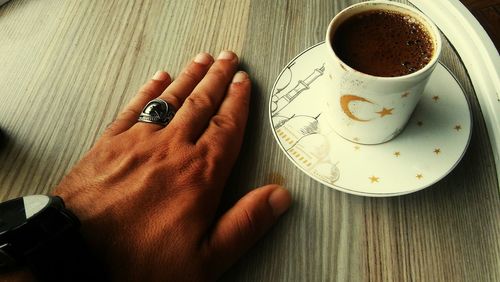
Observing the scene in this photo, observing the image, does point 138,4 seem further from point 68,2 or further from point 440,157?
point 440,157

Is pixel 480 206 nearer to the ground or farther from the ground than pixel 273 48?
nearer to the ground

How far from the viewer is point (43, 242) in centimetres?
43

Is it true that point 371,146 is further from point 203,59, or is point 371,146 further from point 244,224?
point 203,59

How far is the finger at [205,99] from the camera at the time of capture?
0.64 m

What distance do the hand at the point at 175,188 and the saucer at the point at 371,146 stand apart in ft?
0.22

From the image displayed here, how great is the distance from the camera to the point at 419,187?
0.51m

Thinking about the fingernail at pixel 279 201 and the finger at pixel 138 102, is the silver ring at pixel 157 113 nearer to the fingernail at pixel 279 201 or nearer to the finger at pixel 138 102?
the finger at pixel 138 102

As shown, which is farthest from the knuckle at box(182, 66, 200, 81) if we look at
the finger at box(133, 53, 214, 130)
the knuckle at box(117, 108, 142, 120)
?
the knuckle at box(117, 108, 142, 120)

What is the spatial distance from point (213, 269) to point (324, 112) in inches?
11.0

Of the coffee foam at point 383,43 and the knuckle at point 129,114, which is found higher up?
the coffee foam at point 383,43

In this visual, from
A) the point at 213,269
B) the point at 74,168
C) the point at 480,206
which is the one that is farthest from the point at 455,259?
the point at 74,168

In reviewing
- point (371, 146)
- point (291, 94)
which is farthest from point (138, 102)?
point (371, 146)

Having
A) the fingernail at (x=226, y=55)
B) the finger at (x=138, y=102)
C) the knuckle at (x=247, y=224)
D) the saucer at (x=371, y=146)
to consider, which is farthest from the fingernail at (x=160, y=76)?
the knuckle at (x=247, y=224)

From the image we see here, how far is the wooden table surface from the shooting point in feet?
1.64
